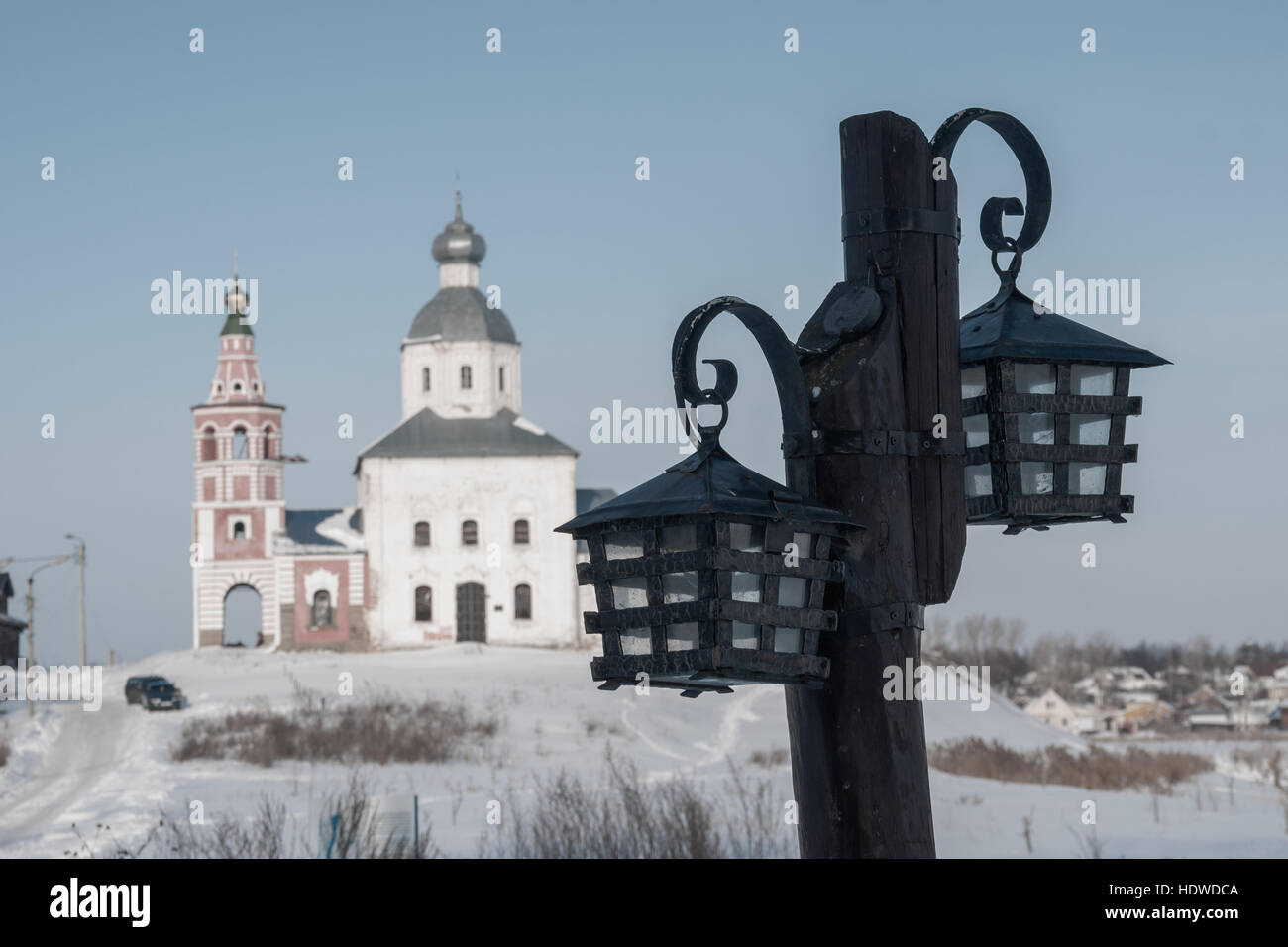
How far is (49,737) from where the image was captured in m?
33.6

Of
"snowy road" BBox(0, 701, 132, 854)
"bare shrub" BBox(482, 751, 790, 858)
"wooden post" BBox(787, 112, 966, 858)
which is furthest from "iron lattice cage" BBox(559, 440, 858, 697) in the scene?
"snowy road" BBox(0, 701, 132, 854)

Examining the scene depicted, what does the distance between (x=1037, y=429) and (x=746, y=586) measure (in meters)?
1.11

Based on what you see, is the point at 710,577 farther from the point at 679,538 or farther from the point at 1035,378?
the point at 1035,378

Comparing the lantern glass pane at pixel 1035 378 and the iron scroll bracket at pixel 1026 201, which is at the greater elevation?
the iron scroll bracket at pixel 1026 201

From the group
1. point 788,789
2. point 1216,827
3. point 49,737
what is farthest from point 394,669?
point 1216,827

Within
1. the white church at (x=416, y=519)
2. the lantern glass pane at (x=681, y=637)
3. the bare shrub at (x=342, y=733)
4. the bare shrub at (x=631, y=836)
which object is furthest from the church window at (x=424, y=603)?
the lantern glass pane at (x=681, y=637)

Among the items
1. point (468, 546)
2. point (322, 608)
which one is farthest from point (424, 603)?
point (322, 608)

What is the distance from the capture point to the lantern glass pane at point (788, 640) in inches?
148

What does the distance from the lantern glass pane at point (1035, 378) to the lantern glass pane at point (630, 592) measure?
123cm

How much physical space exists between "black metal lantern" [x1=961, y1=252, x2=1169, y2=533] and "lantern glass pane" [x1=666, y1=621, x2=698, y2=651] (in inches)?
39.9

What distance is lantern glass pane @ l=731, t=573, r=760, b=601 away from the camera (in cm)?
371

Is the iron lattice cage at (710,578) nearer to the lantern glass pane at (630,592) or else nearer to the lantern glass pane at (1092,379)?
the lantern glass pane at (630,592)
